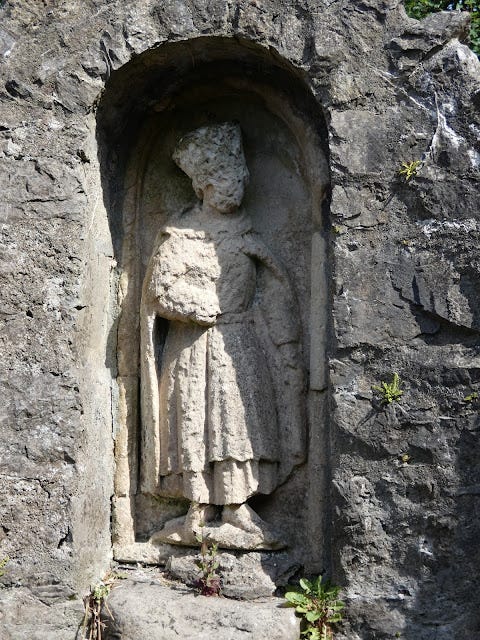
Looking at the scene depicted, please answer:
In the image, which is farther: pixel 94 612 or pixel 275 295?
pixel 275 295

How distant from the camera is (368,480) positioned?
4.02 metres

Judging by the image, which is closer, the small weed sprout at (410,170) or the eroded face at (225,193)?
the small weed sprout at (410,170)

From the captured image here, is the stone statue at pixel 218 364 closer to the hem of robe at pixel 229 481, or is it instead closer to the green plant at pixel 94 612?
the hem of robe at pixel 229 481

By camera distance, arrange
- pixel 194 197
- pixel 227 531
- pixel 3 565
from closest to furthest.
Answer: pixel 3 565, pixel 227 531, pixel 194 197

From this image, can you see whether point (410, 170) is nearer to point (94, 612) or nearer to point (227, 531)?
point (227, 531)

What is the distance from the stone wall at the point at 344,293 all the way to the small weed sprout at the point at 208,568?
494 millimetres

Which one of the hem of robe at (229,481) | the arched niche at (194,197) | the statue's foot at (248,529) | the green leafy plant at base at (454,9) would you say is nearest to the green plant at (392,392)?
the arched niche at (194,197)

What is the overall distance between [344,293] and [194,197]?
1209mm

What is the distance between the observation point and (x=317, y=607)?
13.4 feet

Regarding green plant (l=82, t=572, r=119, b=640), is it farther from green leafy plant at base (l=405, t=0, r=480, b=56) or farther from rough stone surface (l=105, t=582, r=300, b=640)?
green leafy plant at base (l=405, t=0, r=480, b=56)

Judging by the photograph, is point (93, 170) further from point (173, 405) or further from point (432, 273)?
point (432, 273)

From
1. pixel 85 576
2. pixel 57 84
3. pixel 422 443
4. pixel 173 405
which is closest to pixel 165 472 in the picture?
pixel 173 405

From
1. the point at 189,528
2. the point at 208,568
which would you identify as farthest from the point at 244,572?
the point at 189,528

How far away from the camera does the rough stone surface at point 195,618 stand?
397 cm
